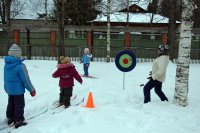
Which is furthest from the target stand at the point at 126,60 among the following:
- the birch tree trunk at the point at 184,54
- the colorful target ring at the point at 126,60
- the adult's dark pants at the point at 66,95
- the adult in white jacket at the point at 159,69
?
the adult's dark pants at the point at 66,95

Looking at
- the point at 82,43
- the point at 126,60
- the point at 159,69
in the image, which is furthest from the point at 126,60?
the point at 82,43

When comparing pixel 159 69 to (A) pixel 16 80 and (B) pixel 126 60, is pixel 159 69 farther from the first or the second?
(A) pixel 16 80

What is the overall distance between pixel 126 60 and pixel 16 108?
164 inches

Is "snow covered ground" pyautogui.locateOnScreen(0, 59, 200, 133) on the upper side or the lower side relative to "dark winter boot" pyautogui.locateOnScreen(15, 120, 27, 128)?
upper

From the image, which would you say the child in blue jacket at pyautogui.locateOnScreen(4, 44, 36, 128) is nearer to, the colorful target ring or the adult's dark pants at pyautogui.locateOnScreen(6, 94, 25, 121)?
the adult's dark pants at pyautogui.locateOnScreen(6, 94, 25, 121)

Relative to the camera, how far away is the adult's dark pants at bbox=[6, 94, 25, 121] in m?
6.25

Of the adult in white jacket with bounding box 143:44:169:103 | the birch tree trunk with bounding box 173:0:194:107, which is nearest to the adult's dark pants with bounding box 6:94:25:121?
the adult in white jacket with bounding box 143:44:169:103

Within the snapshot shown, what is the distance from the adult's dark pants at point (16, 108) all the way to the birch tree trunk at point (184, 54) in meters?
3.70

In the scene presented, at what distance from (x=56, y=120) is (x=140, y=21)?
105 feet

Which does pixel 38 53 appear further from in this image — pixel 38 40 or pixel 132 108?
pixel 132 108

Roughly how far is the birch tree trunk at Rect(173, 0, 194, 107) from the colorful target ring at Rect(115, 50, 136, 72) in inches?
75.1

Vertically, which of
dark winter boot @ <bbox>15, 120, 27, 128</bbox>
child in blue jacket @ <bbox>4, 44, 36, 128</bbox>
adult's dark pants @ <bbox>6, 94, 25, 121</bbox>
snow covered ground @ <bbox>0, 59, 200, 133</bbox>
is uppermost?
child in blue jacket @ <bbox>4, 44, 36, 128</bbox>

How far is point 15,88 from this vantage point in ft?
20.5

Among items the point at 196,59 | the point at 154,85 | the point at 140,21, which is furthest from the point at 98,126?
the point at 140,21
